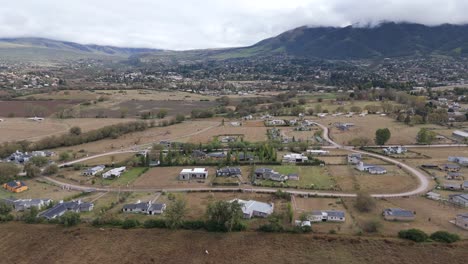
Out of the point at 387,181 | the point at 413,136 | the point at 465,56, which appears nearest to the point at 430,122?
the point at 413,136

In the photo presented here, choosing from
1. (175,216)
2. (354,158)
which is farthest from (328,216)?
(354,158)

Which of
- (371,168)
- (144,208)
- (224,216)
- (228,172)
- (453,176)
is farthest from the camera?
(371,168)

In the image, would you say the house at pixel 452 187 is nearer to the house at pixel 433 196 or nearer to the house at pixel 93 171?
the house at pixel 433 196

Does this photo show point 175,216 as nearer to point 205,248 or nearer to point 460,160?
point 205,248

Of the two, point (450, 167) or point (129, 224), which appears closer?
point (129, 224)

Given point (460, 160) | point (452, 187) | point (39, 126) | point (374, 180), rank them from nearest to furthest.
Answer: point (452, 187) → point (374, 180) → point (460, 160) → point (39, 126)

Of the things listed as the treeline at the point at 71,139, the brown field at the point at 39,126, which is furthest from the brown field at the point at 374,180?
the brown field at the point at 39,126

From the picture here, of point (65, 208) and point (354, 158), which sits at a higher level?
point (354, 158)
